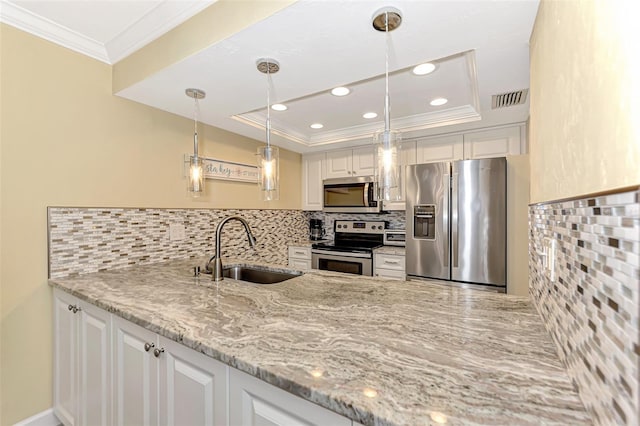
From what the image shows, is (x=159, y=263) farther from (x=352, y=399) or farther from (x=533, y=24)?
(x=533, y=24)

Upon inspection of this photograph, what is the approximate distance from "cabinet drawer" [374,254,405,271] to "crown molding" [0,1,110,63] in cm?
289

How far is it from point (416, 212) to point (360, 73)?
142 cm

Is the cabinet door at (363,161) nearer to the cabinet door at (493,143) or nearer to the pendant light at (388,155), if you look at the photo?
the cabinet door at (493,143)

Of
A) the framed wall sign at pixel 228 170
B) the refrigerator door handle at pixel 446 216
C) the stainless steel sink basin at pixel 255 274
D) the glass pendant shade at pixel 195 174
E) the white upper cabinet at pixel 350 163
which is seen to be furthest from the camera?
the white upper cabinet at pixel 350 163

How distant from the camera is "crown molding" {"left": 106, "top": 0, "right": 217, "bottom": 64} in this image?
148cm

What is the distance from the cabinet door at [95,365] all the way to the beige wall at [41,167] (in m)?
0.47

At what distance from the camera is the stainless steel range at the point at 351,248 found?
10.1ft

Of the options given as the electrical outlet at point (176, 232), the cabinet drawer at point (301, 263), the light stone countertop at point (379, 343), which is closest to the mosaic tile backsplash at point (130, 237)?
the electrical outlet at point (176, 232)

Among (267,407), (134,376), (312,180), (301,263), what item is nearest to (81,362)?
(134,376)

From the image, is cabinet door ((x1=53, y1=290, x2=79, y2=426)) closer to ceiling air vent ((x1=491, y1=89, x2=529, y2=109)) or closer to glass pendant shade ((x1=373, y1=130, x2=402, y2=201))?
glass pendant shade ((x1=373, y1=130, x2=402, y2=201))

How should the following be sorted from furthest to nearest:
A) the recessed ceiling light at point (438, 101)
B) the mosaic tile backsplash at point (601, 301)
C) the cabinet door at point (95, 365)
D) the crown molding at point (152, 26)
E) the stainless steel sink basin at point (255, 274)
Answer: the recessed ceiling light at point (438, 101)
the stainless steel sink basin at point (255, 274)
the crown molding at point (152, 26)
the cabinet door at point (95, 365)
the mosaic tile backsplash at point (601, 301)

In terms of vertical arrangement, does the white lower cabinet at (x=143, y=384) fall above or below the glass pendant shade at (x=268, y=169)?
below

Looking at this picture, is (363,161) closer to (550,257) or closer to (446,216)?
(446,216)

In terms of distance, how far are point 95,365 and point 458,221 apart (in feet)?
8.52
